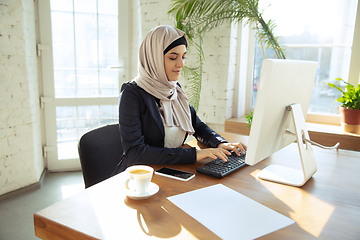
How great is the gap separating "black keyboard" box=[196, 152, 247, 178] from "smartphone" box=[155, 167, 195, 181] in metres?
0.06

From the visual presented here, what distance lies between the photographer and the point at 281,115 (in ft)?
3.38

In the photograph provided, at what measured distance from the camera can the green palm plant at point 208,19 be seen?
2.42 meters

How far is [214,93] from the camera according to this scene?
2.92 metres

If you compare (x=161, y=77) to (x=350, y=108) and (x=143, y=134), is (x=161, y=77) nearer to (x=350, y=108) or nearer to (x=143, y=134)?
A: (x=143, y=134)

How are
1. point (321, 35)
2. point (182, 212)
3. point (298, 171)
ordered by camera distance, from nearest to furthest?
point (182, 212) < point (298, 171) < point (321, 35)

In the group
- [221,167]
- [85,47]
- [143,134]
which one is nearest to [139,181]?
[221,167]

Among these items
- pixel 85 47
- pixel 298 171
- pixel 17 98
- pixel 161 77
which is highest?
pixel 85 47

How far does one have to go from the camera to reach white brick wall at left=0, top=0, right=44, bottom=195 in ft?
8.00

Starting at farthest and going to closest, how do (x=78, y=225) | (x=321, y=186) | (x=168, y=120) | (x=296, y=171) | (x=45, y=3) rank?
1. (x=45, y=3)
2. (x=168, y=120)
3. (x=296, y=171)
4. (x=321, y=186)
5. (x=78, y=225)

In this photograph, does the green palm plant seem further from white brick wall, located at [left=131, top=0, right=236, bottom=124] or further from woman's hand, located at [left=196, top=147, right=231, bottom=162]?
woman's hand, located at [left=196, top=147, right=231, bottom=162]

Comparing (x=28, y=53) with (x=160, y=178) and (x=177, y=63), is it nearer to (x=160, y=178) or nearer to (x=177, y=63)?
(x=177, y=63)

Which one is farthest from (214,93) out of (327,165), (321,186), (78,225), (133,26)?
(78,225)

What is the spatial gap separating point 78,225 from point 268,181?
70cm

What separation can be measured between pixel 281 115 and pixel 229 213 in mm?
419
